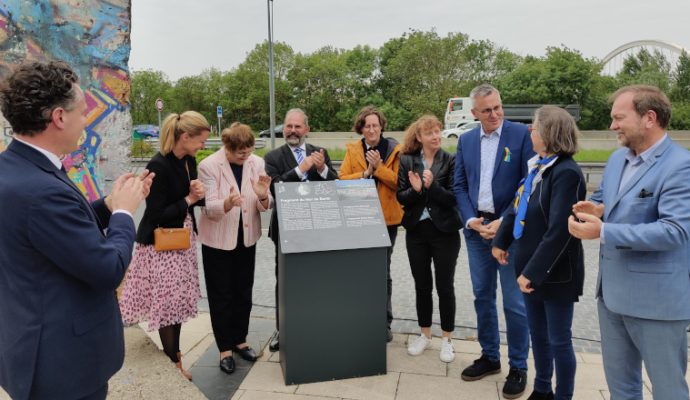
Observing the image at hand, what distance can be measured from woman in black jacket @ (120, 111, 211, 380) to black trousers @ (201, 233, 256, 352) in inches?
12.2

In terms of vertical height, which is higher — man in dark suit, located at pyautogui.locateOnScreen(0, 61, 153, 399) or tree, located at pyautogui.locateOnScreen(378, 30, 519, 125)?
tree, located at pyautogui.locateOnScreen(378, 30, 519, 125)

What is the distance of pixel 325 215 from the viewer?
12.1 ft

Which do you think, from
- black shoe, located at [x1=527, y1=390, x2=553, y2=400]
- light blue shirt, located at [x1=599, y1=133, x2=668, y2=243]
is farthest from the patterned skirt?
light blue shirt, located at [x1=599, y1=133, x2=668, y2=243]

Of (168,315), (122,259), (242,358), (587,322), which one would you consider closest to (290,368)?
(242,358)

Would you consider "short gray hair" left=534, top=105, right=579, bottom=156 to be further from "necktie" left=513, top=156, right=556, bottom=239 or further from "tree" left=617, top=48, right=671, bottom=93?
"tree" left=617, top=48, right=671, bottom=93

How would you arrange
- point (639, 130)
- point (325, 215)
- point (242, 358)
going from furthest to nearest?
1. point (242, 358)
2. point (325, 215)
3. point (639, 130)

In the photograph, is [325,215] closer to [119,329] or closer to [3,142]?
[119,329]

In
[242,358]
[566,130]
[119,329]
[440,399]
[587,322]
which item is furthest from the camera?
[587,322]

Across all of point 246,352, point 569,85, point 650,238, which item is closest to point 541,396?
point 650,238

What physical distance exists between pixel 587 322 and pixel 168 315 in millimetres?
3774

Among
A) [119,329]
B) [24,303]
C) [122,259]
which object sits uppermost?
[122,259]

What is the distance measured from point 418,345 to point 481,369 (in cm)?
57

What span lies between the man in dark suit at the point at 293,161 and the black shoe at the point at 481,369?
5.08 feet

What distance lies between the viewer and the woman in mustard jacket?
4184 mm
